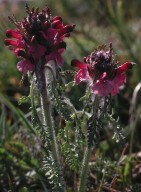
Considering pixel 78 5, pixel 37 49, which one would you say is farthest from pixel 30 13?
pixel 78 5

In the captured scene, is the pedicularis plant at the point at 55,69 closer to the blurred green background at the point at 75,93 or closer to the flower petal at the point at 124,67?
the flower petal at the point at 124,67

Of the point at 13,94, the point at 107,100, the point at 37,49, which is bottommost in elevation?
the point at 107,100

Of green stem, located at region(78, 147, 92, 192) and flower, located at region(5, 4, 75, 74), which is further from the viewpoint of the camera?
green stem, located at region(78, 147, 92, 192)

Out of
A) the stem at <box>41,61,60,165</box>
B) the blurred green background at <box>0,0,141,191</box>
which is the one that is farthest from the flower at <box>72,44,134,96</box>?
the blurred green background at <box>0,0,141,191</box>

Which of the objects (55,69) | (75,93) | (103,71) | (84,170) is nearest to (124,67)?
(103,71)

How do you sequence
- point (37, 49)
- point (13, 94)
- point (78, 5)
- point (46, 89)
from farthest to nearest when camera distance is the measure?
point (78, 5) < point (13, 94) < point (46, 89) < point (37, 49)

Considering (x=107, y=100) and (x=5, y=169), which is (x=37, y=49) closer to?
(x=107, y=100)

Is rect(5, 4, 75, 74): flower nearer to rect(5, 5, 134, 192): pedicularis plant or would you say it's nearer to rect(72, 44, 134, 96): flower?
rect(5, 5, 134, 192): pedicularis plant

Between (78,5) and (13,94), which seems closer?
(13,94)

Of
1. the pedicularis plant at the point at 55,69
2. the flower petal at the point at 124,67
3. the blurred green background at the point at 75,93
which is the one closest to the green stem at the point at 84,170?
the pedicularis plant at the point at 55,69
